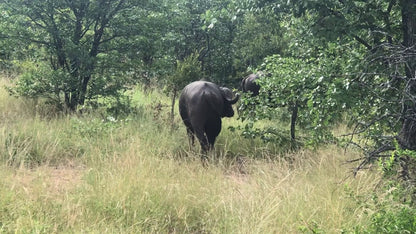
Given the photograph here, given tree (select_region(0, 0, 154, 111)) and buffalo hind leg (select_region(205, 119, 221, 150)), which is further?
tree (select_region(0, 0, 154, 111))

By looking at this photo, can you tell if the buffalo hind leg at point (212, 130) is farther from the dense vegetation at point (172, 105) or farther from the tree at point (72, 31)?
the tree at point (72, 31)

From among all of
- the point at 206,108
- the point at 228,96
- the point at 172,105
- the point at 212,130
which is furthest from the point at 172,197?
the point at 172,105

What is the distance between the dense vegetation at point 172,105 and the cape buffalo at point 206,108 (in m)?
0.37

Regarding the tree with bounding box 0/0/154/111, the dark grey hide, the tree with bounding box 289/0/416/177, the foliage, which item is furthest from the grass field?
the dark grey hide

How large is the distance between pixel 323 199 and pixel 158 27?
6554mm

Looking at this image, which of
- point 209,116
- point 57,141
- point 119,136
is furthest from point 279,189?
point 57,141

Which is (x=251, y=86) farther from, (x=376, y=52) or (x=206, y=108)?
(x=376, y=52)

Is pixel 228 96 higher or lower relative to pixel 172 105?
higher

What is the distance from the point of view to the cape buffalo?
623cm

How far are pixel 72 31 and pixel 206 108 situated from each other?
4518 millimetres

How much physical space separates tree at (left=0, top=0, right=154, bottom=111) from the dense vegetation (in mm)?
30

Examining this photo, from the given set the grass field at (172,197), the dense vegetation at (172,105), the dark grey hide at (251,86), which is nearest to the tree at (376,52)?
the dense vegetation at (172,105)

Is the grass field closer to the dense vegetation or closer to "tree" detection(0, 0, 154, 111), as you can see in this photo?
the dense vegetation

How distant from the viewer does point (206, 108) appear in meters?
6.25
